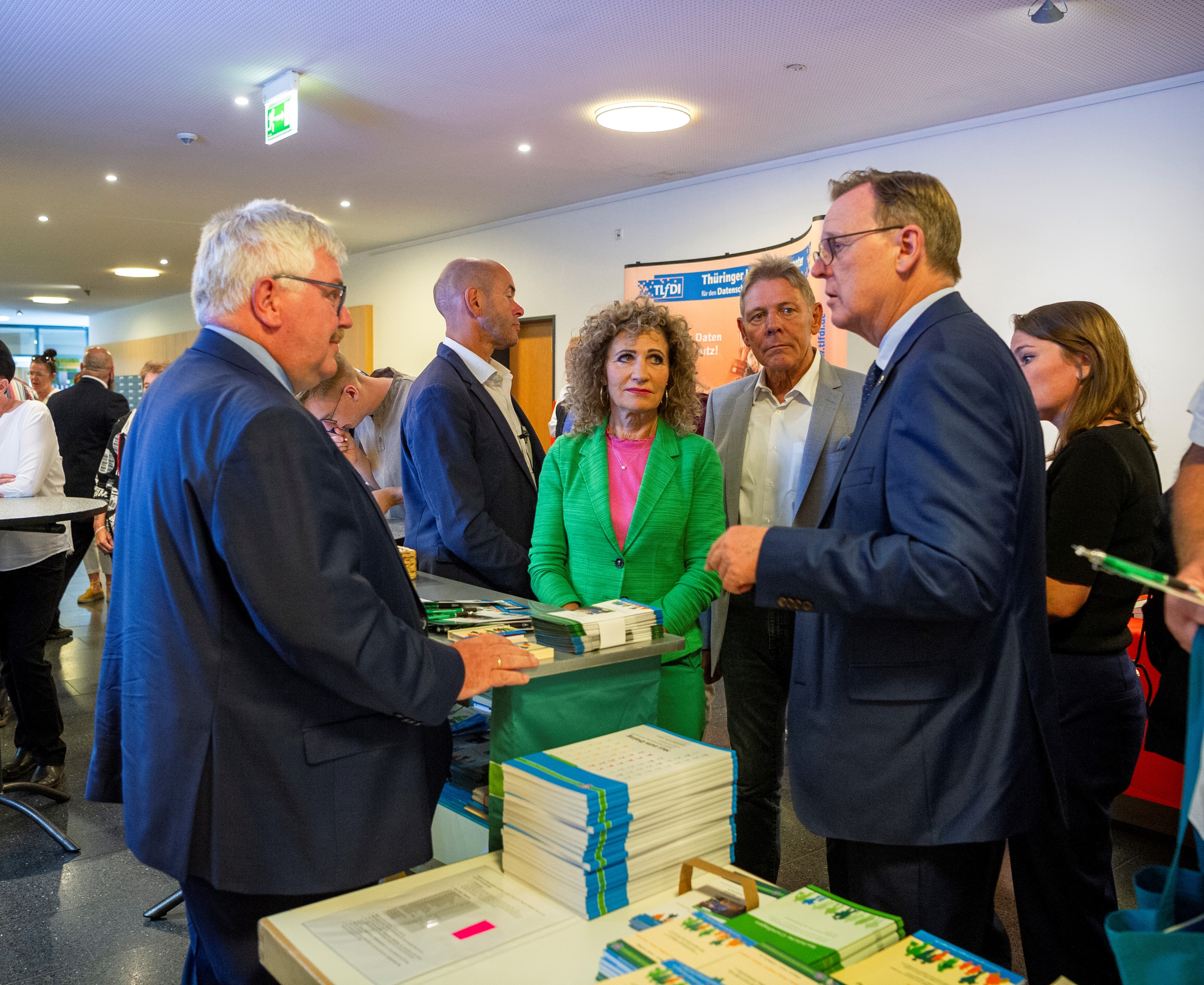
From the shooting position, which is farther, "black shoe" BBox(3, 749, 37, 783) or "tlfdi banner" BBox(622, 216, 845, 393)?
"tlfdi banner" BBox(622, 216, 845, 393)

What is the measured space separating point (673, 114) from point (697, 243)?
194cm

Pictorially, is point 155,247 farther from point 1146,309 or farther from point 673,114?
point 1146,309

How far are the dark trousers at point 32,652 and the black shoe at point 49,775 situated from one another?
1 centimetres

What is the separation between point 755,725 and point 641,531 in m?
0.66

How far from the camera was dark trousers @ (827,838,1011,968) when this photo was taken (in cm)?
149

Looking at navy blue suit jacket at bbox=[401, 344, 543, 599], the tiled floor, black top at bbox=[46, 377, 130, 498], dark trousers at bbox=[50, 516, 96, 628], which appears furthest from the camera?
black top at bbox=[46, 377, 130, 498]

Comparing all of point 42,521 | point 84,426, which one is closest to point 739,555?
point 42,521

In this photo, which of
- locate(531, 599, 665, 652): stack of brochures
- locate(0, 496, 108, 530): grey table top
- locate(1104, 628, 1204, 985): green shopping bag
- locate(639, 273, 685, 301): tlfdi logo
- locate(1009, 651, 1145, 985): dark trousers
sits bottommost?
locate(1009, 651, 1145, 985): dark trousers

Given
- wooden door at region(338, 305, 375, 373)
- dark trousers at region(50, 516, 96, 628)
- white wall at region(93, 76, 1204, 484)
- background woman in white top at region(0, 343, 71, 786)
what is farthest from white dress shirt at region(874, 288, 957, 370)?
wooden door at region(338, 305, 375, 373)

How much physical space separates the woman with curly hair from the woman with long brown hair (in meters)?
0.81

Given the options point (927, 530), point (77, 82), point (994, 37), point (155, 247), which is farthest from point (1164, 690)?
point (155, 247)

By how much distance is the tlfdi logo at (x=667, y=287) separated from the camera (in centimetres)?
733

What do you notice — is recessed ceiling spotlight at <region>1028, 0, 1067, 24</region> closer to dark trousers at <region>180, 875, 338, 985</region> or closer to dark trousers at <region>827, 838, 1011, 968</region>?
dark trousers at <region>827, 838, 1011, 968</region>

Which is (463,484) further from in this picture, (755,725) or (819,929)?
(819,929)
